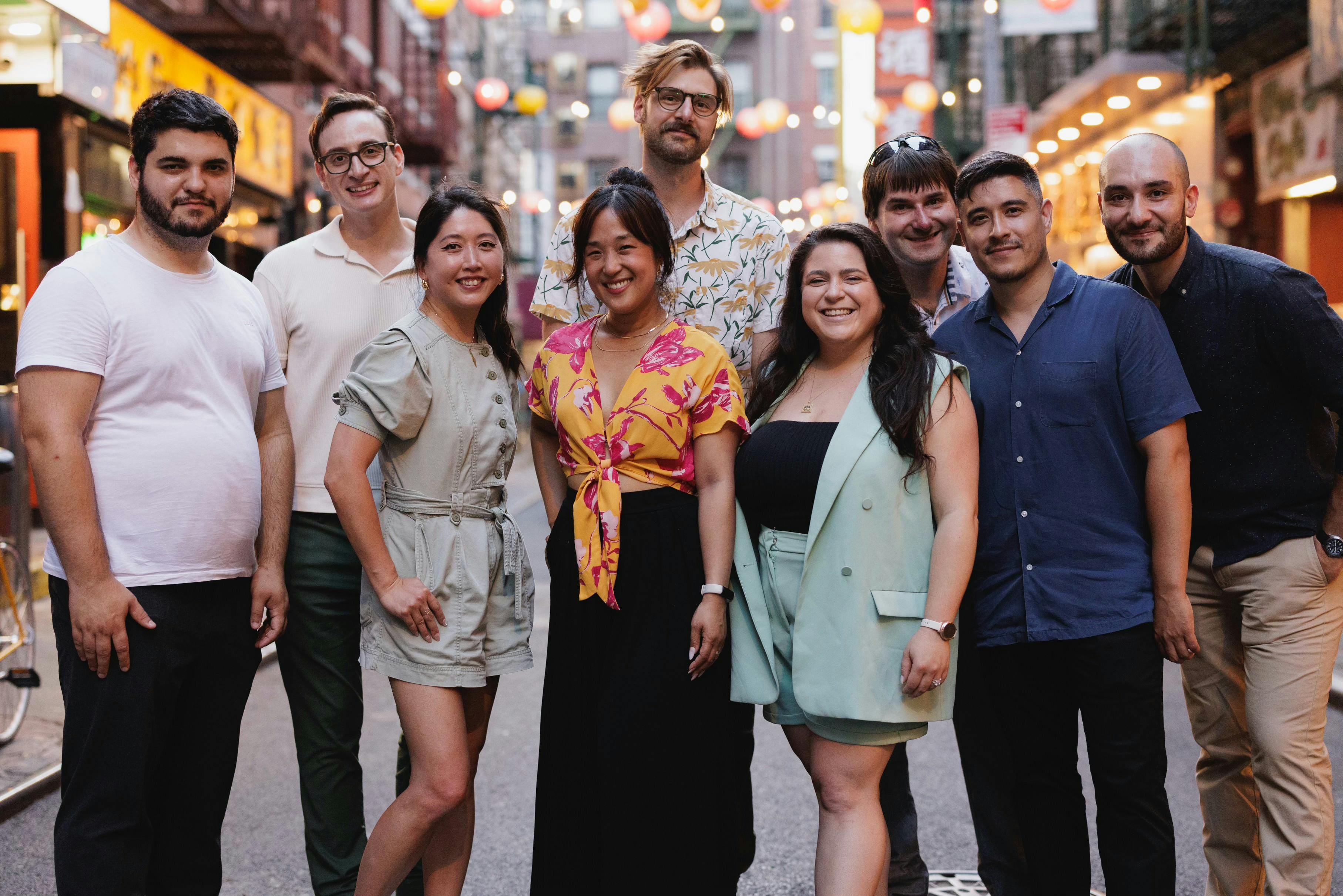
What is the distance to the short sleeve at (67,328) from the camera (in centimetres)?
307

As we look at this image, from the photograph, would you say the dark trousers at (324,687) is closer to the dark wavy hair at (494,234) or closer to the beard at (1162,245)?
the dark wavy hair at (494,234)

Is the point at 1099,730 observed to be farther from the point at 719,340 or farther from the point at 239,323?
the point at 239,323

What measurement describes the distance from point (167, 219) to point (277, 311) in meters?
0.58

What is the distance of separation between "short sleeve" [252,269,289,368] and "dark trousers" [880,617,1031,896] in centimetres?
228

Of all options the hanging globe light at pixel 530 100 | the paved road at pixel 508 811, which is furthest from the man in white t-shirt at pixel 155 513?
the hanging globe light at pixel 530 100

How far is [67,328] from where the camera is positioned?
3092 mm

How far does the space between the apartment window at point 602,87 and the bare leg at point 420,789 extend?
49214mm

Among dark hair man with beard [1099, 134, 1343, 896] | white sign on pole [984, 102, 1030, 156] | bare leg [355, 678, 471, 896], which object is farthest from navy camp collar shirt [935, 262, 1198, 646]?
white sign on pole [984, 102, 1030, 156]

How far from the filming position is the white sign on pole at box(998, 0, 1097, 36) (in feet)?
44.6

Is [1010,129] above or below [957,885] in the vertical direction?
above

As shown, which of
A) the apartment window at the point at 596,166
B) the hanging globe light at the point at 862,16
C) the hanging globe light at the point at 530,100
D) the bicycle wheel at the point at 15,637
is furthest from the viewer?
the apartment window at the point at 596,166

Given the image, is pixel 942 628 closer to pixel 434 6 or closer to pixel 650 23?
pixel 434 6

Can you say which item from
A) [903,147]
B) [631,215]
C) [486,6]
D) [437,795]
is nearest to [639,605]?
[437,795]

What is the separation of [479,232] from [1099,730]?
2.24 meters
